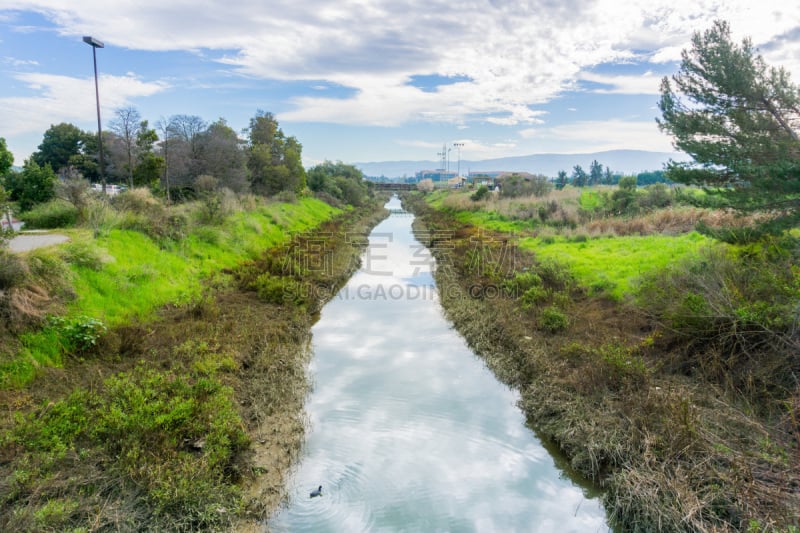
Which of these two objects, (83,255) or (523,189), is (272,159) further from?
(83,255)

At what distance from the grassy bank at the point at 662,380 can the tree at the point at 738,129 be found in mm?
1287

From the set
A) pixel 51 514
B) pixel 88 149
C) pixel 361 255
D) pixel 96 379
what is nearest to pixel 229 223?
pixel 361 255

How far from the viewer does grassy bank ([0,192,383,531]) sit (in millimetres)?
4332

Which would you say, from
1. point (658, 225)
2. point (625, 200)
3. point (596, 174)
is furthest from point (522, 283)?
point (596, 174)

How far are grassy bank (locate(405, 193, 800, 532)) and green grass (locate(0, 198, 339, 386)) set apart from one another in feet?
24.4

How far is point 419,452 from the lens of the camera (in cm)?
641

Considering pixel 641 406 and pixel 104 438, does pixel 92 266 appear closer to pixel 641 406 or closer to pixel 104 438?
pixel 104 438

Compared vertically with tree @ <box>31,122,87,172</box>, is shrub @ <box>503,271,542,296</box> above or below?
below

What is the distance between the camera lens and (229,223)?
59.2 feet

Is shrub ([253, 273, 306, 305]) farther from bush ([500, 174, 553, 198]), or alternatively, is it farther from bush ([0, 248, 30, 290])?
bush ([500, 174, 553, 198])

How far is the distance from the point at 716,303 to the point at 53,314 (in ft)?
36.7

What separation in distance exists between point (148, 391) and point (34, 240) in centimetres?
719

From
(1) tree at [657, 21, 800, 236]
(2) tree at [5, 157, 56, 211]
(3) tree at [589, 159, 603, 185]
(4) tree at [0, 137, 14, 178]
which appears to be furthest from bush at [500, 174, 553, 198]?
(3) tree at [589, 159, 603, 185]

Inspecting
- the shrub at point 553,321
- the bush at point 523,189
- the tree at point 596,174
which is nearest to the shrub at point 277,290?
the shrub at point 553,321
